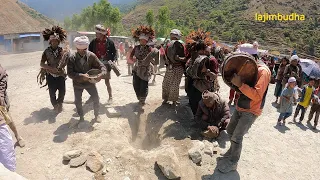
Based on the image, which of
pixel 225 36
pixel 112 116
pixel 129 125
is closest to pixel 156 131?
pixel 129 125

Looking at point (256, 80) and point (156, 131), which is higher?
point (256, 80)

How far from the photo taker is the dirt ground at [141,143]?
4305 mm

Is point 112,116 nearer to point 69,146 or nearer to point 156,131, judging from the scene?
point 156,131

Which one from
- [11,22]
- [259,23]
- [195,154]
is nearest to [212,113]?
[195,154]

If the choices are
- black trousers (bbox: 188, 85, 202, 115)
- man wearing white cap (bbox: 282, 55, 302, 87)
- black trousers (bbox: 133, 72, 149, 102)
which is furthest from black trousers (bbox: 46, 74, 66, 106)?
man wearing white cap (bbox: 282, 55, 302, 87)

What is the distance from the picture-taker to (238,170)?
4.54 m

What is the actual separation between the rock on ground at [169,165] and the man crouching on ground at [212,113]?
106cm

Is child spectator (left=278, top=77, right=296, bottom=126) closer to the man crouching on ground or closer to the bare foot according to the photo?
the man crouching on ground

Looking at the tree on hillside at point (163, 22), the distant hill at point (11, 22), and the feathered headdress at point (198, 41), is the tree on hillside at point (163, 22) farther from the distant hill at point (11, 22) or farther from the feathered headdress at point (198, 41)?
the feathered headdress at point (198, 41)

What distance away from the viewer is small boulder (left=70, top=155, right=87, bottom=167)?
424cm

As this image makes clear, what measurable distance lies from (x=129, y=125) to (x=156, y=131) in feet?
2.07

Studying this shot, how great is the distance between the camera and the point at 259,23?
65688 millimetres

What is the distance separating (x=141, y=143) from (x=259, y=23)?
67.1m

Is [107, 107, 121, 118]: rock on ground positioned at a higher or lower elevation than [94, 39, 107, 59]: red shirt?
lower
